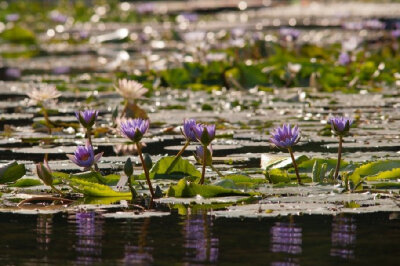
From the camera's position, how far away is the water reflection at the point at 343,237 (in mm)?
3143

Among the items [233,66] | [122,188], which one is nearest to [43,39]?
[233,66]

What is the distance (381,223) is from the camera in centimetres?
360

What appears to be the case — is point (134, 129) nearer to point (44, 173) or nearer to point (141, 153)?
point (141, 153)

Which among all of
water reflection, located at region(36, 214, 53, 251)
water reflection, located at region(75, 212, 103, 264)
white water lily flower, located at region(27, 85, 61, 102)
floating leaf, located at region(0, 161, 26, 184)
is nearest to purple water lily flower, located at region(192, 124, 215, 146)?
water reflection, located at region(75, 212, 103, 264)

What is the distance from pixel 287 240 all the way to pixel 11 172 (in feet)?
4.85

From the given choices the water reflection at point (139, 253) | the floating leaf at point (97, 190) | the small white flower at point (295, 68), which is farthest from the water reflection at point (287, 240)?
the small white flower at point (295, 68)

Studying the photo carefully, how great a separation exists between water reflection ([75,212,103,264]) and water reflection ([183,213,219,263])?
0.26 metres

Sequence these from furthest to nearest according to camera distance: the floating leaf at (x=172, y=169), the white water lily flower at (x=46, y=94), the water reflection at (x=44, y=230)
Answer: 1. the white water lily flower at (x=46, y=94)
2. the floating leaf at (x=172, y=169)
3. the water reflection at (x=44, y=230)

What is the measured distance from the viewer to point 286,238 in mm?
3383

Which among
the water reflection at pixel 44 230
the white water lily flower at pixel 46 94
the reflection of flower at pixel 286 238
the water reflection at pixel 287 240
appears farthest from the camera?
the white water lily flower at pixel 46 94

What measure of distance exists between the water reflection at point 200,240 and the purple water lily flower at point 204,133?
371 millimetres

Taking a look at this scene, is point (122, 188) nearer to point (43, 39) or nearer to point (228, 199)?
point (228, 199)

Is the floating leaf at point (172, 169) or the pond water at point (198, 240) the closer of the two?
the pond water at point (198, 240)

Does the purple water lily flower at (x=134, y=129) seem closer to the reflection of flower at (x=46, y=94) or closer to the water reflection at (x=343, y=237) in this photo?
the water reflection at (x=343, y=237)
